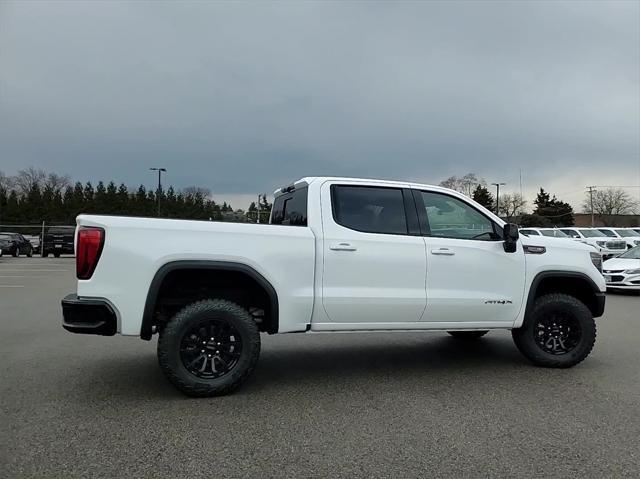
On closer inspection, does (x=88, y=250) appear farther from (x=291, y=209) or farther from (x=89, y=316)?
(x=291, y=209)

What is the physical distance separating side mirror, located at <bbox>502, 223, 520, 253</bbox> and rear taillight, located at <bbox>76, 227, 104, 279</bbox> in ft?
12.8

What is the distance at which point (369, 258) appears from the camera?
5.01m

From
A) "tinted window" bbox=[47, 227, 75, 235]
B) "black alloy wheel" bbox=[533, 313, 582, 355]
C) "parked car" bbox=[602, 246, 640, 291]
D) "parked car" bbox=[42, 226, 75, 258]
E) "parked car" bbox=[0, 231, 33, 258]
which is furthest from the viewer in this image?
"parked car" bbox=[0, 231, 33, 258]

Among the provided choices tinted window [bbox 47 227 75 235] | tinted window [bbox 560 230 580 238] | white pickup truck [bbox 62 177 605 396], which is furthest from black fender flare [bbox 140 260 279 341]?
tinted window [bbox 47 227 75 235]

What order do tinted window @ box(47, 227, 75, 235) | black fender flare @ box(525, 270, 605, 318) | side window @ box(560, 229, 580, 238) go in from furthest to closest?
tinted window @ box(47, 227, 75, 235)
side window @ box(560, 229, 580, 238)
black fender flare @ box(525, 270, 605, 318)

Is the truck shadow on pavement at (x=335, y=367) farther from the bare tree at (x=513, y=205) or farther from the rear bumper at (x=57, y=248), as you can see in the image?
the bare tree at (x=513, y=205)

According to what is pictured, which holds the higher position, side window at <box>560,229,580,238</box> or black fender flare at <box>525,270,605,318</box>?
side window at <box>560,229,580,238</box>

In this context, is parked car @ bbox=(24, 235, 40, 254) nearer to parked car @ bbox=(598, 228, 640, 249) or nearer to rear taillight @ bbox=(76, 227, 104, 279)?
parked car @ bbox=(598, 228, 640, 249)

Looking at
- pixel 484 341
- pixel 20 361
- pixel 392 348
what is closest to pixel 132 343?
pixel 20 361

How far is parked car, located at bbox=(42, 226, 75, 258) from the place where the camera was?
3178 centimetres

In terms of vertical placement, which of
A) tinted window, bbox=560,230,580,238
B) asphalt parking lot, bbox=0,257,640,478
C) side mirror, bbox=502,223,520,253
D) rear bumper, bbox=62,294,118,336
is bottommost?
asphalt parking lot, bbox=0,257,640,478

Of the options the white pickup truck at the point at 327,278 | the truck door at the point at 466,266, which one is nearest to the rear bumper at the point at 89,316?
the white pickup truck at the point at 327,278

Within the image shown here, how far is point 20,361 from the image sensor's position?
5898 millimetres

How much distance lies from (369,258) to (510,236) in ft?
5.09
